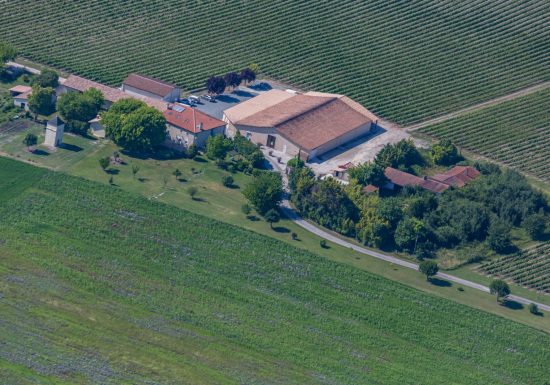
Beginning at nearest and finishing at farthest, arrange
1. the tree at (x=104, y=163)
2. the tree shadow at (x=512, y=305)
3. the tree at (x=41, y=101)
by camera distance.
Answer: the tree shadow at (x=512, y=305) < the tree at (x=104, y=163) < the tree at (x=41, y=101)

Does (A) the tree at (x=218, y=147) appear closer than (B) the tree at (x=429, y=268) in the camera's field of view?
No

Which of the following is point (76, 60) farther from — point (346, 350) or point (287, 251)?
point (346, 350)

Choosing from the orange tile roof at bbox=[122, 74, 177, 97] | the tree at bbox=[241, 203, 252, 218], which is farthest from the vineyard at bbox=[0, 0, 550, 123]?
the tree at bbox=[241, 203, 252, 218]

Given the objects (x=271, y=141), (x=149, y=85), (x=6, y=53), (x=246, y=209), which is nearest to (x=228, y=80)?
(x=149, y=85)

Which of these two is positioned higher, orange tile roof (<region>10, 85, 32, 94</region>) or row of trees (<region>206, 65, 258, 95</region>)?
row of trees (<region>206, 65, 258, 95</region>)

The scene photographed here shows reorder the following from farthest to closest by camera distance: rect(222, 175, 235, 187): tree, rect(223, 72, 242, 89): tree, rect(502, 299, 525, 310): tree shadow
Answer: rect(223, 72, 242, 89): tree → rect(222, 175, 235, 187): tree → rect(502, 299, 525, 310): tree shadow

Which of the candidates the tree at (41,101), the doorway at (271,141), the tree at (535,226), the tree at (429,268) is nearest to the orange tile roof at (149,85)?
the tree at (41,101)

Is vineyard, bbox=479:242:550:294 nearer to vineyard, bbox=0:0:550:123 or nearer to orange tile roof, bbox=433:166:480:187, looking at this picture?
orange tile roof, bbox=433:166:480:187

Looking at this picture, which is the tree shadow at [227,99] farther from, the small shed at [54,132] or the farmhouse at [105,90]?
the small shed at [54,132]
